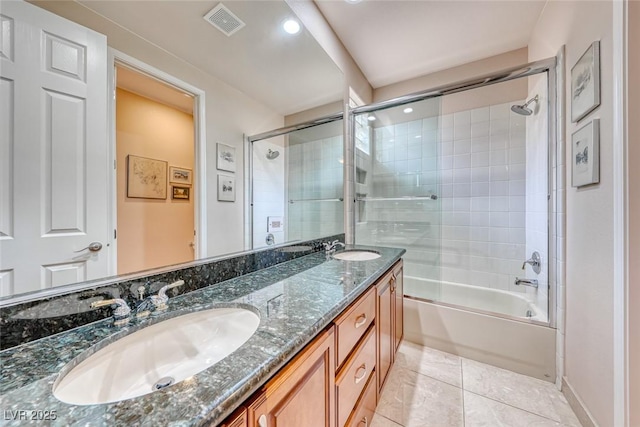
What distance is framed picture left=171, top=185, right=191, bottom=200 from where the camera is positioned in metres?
0.91

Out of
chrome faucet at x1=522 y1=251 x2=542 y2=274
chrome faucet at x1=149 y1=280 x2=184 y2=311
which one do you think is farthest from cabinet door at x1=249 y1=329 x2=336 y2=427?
chrome faucet at x1=522 y1=251 x2=542 y2=274

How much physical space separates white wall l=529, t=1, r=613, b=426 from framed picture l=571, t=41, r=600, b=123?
3cm

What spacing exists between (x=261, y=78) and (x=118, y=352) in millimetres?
1284

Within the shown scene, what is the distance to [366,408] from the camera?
3.66 feet

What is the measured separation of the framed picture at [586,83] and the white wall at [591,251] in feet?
0.10

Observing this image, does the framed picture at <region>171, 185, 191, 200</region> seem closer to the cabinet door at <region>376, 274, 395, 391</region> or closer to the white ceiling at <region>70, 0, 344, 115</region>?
the white ceiling at <region>70, 0, 344, 115</region>

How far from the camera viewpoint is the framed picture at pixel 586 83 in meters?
1.10

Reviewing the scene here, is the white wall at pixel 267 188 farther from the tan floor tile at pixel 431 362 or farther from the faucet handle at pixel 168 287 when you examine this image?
the tan floor tile at pixel 431 362

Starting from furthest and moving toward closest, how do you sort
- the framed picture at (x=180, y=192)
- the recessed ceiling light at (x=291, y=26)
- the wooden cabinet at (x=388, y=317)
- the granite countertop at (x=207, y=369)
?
the recessed ceiling light at (x=291, y=26), the wooden cabinet at (x=388, y=317), the framed picture at (x=180, y=192), the granite countertop at (x=207, y=369)

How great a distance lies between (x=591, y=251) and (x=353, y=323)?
47.9 inches

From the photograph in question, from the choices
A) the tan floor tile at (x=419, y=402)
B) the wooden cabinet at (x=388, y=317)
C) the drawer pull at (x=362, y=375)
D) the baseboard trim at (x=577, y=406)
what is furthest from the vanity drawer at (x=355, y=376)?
the baseboard trim at (x=577, y=406)

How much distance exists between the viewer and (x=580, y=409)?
1247 mm

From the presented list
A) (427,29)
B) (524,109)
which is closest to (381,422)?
(524,109)

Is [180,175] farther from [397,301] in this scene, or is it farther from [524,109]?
[524,109]
